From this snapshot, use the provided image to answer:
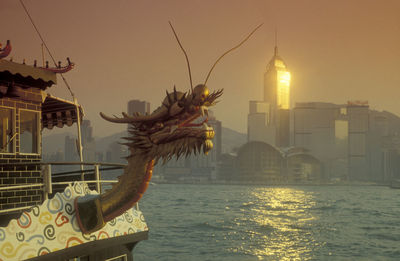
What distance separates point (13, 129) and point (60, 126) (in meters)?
3.93

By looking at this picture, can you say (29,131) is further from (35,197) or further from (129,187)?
(129,187)

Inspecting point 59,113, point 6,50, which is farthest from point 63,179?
point 6,50

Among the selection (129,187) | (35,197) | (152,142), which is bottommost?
(35,197)

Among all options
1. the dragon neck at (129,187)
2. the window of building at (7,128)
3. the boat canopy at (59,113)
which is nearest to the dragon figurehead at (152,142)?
the dragon neck at (129,187)

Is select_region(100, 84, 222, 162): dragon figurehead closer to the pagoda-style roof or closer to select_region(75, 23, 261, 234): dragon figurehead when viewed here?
select_region(75, 23, 261, 234): dragon figurehead

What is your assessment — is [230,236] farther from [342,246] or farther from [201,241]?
[342,246]

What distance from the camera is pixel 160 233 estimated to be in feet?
153

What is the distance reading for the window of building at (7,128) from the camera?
29.1 ft

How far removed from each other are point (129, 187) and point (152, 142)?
2.87 ft

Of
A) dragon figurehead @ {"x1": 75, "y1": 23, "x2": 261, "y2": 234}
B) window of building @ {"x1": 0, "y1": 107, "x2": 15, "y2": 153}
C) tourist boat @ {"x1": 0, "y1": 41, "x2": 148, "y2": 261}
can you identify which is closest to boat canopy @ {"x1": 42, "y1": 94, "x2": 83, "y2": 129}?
tourist boat @ {"x1": 0, "y1": 41, "x2": 148, "y2": 261}

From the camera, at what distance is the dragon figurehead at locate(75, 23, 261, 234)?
696 cm

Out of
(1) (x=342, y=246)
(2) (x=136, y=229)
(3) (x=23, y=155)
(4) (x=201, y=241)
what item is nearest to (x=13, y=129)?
(3) (x=23, y=155)

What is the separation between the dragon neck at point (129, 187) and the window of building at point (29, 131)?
2.65 meters

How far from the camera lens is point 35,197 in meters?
9.33
